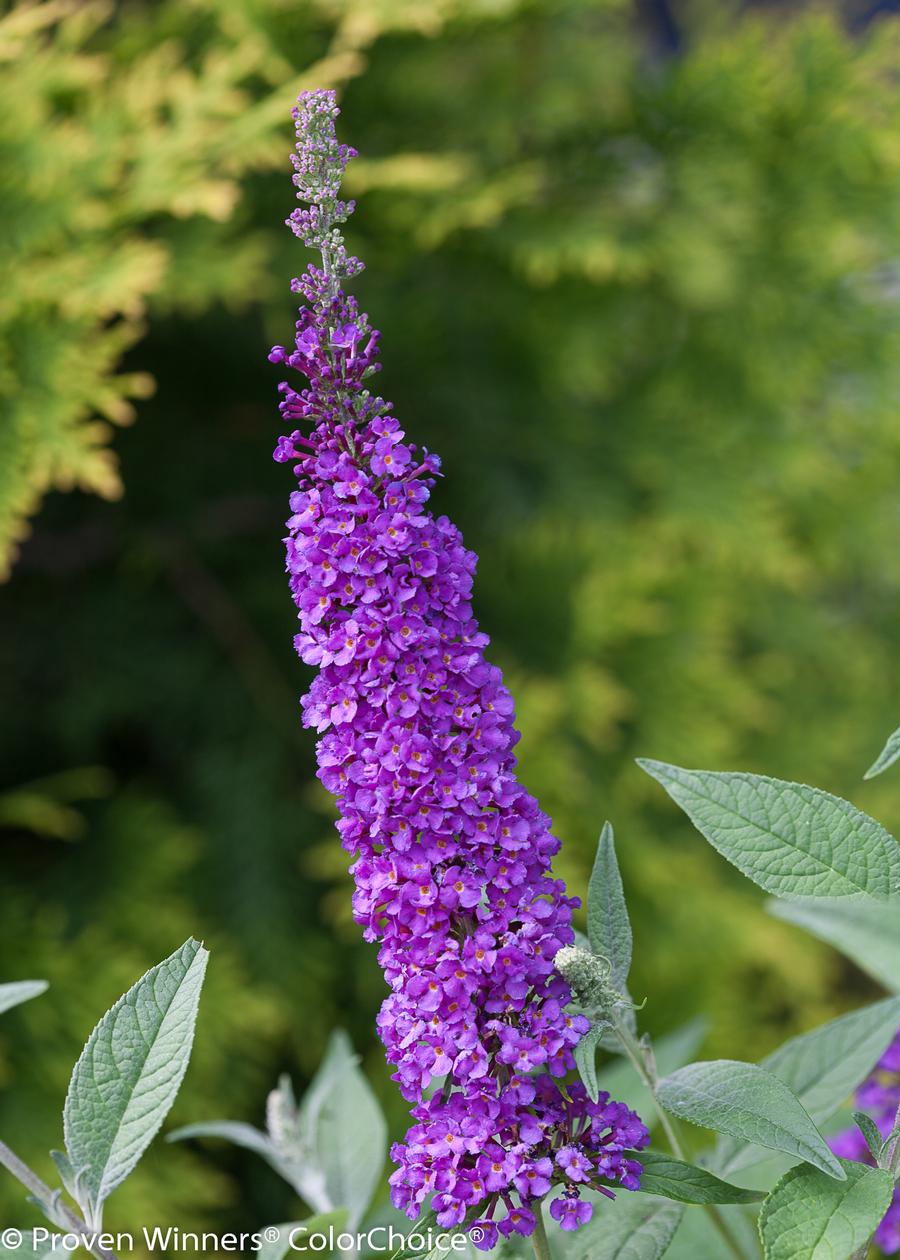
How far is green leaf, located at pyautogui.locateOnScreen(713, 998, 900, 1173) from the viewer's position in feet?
3.31

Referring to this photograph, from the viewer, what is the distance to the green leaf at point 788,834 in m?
0.78

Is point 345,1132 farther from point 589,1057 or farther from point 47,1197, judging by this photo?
point 589,1057

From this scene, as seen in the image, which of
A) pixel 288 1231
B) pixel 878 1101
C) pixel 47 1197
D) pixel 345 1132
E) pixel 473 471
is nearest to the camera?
pixel 47 1197

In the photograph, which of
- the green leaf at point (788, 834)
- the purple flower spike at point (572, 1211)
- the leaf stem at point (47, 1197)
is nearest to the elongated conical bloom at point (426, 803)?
the purple flower spike at point (572, 1211)

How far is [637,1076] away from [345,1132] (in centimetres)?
30

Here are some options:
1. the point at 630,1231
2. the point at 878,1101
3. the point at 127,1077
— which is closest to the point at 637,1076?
the point at 878,1101

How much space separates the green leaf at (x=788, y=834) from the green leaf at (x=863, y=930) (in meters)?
0.39

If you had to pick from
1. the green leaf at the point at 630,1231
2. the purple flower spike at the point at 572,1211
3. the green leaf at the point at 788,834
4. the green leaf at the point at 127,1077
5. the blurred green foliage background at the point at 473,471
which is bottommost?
the green leaf at the point at 630,1231

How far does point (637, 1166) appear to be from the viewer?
78 centimetres

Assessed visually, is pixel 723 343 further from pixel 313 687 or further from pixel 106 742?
pixel 313 687

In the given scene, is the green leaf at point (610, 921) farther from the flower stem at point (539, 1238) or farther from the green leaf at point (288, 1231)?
the green leaf at point (288, 1231)

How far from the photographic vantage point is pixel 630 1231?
2.93 feet

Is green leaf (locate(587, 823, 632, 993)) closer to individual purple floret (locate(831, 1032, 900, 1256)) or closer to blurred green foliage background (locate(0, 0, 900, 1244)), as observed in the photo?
individual purple floret (locate(831, 1032, 900, 1256))

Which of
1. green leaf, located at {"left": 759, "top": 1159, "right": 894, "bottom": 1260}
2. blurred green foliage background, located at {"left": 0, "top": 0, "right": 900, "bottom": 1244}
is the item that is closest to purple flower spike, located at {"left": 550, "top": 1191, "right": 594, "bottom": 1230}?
green leaf, located at {"left": 759, "top": 1159, "right": 894, "bottom": 1260}
